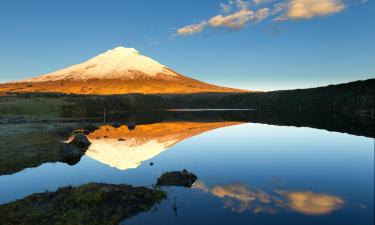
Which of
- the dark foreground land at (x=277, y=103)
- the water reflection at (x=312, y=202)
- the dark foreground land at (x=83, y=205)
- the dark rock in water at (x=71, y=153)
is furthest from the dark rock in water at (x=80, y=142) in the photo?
the dark foreground land at (x=277, y=103)

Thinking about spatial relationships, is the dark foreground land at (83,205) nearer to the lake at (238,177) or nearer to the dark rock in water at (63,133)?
the lake at (238,177)

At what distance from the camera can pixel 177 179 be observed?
3209cm

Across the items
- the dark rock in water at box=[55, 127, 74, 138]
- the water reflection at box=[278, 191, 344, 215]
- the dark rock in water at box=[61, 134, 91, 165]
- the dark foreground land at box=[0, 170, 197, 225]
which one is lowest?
the dark rock in water at box=[55, 127, 74, 138]

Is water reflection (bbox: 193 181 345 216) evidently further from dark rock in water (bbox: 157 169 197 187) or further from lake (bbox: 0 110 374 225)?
dark rock in water (bbox: 157 169 197 187)

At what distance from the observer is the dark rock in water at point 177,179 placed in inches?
1234

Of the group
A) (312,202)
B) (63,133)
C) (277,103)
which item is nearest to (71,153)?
(63,133)

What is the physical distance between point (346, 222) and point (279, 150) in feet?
106

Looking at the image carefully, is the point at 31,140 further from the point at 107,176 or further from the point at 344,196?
the point at 344,196

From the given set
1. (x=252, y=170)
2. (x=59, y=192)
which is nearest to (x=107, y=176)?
(x=59, y=192)

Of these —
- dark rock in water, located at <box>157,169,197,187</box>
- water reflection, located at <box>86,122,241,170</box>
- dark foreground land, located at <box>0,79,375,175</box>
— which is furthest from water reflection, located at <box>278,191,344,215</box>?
dark foreground land, located at <box>0,79,375,175</box>

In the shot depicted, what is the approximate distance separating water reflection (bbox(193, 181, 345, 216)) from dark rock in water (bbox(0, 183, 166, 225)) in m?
5.27

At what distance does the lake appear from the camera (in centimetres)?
2409

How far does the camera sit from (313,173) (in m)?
37.2

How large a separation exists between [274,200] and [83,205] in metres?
14.3
